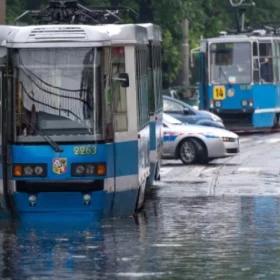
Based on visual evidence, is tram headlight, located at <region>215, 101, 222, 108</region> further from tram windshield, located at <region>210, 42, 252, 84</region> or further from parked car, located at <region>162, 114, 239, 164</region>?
parked car, located at <region>162, 114, 239, 164</region>

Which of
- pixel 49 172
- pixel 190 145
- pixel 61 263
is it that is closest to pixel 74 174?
pixel 49 172

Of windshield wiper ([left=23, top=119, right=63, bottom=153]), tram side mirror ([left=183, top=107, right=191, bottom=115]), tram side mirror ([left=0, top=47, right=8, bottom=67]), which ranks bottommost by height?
tram side mirror ([left=183, top=107, right=191, bottom=115])

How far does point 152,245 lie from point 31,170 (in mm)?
2417

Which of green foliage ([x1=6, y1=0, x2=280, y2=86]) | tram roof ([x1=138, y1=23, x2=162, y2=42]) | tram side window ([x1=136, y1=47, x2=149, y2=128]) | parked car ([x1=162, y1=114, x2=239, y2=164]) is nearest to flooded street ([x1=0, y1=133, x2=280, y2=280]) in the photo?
tram side window ([x1=136, y1=47, x2=149, y2=128])

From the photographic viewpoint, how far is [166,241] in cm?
1612

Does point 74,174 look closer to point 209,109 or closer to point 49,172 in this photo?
point 49,172

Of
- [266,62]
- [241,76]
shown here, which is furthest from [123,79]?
[266,62]

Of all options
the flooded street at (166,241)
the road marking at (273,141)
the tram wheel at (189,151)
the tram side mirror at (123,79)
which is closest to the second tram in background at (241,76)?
the road marking at (273,141)

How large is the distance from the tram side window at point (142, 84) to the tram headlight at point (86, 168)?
1330mm

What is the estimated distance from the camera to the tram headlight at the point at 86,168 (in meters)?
17.2

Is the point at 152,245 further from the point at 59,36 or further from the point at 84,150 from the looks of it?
the point at 59,36

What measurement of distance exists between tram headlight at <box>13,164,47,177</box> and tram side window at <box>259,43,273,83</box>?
2708 cm

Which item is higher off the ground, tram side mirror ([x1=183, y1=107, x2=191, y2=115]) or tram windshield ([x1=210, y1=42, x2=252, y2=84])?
tram windshield ([x1=210, y1=42, x2=252, y2=84])

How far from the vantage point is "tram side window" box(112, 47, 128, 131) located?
57.8ft
